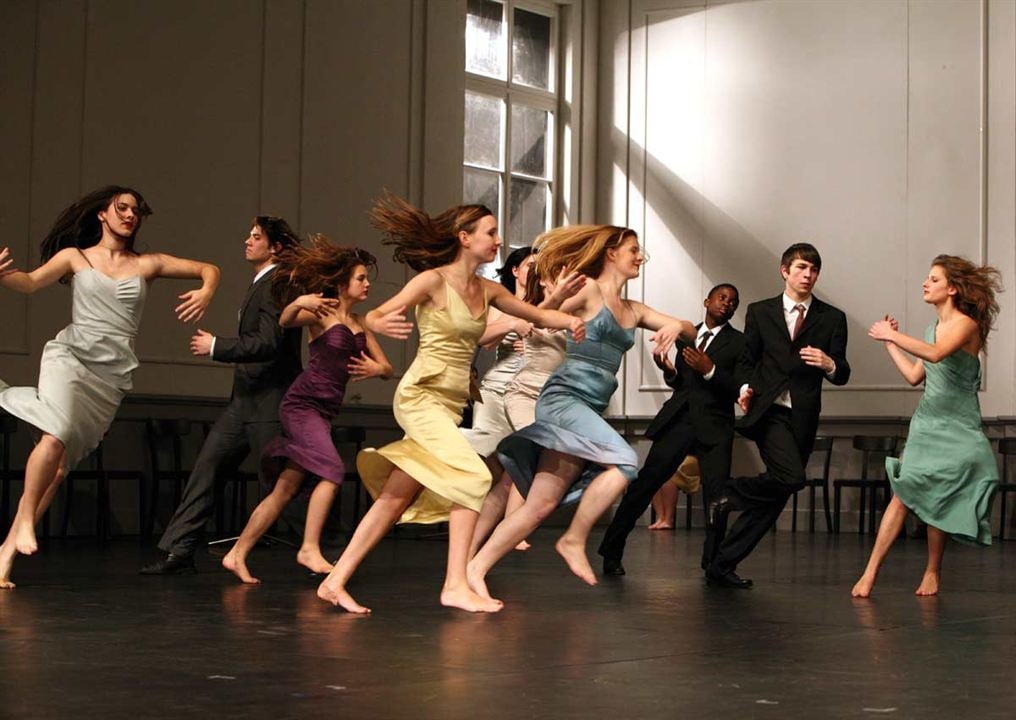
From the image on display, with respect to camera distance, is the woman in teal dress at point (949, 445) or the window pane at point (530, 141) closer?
the woman in teal dress at point (949, 445)

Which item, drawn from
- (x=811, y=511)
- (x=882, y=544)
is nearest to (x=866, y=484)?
(x=811, y=511)

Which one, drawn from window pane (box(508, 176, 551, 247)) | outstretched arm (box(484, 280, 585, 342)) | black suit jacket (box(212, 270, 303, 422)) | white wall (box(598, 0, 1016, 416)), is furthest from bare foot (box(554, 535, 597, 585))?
window pane (box(508, 176, 551, 247))

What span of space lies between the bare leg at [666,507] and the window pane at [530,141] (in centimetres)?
274

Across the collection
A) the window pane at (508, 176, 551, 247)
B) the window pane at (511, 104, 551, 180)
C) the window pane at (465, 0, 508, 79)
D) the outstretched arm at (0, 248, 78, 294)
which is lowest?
the outstretched arm at (0, 248, 78, 294)

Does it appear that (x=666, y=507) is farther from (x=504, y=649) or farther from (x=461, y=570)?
(x=504, y=649)

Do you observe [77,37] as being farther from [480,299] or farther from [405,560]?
[480,299]

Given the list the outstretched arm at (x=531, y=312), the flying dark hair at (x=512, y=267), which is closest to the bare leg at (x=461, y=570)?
the outstretched arm at (x=531, y=312)

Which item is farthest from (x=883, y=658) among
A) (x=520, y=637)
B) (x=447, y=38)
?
(x=447, y=38)

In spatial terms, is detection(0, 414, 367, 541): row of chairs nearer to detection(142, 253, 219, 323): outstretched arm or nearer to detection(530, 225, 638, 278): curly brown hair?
detection(142, 253, 219, 323): outstretched arm

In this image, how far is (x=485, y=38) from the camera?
1208 centimetres

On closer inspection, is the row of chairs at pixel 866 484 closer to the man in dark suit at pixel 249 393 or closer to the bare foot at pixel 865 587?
the bare foot at pixel 865 587

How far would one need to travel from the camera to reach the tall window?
12.0 meters

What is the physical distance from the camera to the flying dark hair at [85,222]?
228 inches

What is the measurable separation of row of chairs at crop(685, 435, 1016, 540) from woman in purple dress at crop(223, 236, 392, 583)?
532 cm
